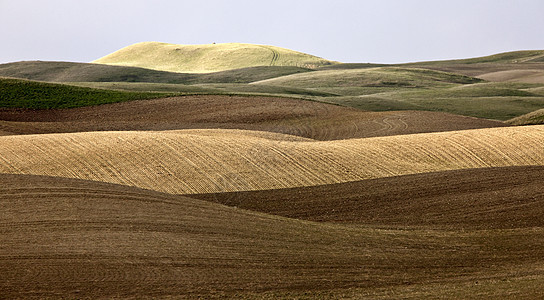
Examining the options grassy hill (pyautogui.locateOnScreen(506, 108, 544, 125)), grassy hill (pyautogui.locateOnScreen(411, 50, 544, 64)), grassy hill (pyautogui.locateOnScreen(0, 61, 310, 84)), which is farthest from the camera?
grassy hill (pyautogui.locateOnScreen(411, 50, 544, 64))

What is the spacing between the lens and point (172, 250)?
9.79 metres

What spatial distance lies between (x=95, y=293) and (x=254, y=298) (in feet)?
6.35

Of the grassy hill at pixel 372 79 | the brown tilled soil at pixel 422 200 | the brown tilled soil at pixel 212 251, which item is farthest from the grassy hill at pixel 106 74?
the brown tilled soil at pixel 212 251

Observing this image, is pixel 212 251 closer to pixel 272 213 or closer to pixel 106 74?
pixel 272 213

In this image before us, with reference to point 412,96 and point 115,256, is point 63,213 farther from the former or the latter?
point 412,96

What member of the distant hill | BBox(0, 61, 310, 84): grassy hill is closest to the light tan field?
BBox(0, 61, 310, 84): grassy hill

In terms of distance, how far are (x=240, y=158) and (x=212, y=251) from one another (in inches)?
266

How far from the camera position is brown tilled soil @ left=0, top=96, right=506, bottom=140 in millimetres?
25641

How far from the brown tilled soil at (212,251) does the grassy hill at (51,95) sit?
21.3m

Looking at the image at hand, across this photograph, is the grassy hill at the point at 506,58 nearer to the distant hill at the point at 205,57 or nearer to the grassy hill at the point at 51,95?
the distant hill at the point at 205,57

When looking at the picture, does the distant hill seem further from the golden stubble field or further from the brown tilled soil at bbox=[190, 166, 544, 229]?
the brown tilled soil at bbox=[190, 166, 544, 229]

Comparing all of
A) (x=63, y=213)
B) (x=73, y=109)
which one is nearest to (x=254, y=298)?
(x=63, y=213)

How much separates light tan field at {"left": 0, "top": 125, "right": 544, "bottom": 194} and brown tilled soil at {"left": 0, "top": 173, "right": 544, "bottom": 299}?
209cm

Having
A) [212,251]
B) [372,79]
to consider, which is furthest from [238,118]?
[372,79]
